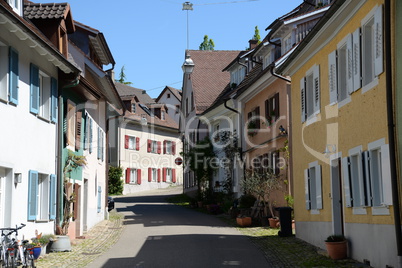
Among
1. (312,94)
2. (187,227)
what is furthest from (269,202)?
(312,94)

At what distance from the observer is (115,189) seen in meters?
53.7

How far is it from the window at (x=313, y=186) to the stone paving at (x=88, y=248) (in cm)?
596

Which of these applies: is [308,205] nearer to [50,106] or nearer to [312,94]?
[312,94]

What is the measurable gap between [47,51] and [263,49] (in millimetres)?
16050

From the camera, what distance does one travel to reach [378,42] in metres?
12.3

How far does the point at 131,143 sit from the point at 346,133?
4391 centimetres

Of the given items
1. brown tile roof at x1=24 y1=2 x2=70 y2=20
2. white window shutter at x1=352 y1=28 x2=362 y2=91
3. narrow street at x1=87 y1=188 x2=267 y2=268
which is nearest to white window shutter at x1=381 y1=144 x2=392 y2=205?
white window shutter at x1=352 y1=28 x2=362 y2=91

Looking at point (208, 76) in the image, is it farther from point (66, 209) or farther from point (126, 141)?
point (66, 209)

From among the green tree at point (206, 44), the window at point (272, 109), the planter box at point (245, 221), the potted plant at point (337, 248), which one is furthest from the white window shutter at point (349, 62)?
the green tree at point (206, 44)

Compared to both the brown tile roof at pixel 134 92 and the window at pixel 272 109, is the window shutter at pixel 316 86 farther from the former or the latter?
the brown tile roof at pixel 134 92

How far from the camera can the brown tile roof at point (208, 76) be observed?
43.6 metres

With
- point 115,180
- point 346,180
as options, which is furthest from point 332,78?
point 115,180

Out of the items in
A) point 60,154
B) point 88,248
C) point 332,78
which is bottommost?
point 88,248

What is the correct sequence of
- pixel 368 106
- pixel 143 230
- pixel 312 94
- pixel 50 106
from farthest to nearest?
pixel 143 230
pixel 312 94
pixel 50 106
pixel 368 106
